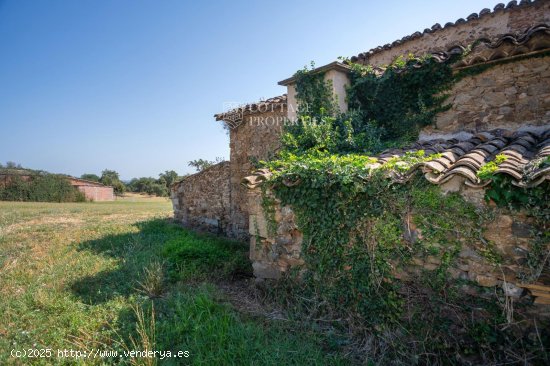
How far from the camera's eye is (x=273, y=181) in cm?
461

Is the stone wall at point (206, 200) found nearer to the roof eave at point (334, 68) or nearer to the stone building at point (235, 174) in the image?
the stone building at point (235, 174)

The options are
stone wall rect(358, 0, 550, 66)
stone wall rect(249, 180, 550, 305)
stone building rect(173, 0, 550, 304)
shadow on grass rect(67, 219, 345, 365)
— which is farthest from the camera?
stone wall rect(358, 0, 550, 66)

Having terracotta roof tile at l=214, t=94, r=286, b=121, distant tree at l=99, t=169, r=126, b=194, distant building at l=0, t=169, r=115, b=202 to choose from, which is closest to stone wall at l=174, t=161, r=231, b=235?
terracotta roof tile at l=214, t=94, r=286, b=121

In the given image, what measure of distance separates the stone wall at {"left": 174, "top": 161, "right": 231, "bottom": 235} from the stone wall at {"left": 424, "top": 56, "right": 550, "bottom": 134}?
6.86 meters

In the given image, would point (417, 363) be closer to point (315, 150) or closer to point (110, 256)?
point (315, 150)

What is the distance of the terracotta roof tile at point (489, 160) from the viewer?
108 inches

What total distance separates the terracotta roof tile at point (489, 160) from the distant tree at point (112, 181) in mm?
46007

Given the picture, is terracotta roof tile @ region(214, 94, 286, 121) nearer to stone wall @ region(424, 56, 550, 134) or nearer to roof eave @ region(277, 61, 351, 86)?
roof eave @ region(277, 61, 351, 86)

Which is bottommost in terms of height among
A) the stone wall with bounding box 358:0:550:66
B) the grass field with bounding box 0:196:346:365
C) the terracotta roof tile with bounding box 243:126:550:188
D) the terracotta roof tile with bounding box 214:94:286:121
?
the grass field with bounding box 0:196:346:365

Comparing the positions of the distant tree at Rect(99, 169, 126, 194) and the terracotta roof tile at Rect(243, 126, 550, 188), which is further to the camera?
the distant tree at Rect(99, 169, 126, 194)

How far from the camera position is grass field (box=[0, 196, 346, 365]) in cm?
333

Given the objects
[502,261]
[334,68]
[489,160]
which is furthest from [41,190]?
[502,261]

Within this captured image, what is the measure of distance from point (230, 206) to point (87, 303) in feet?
18.4

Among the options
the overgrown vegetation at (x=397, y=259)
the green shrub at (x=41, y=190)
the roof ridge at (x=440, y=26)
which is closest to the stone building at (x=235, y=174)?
the roof ridge at (x=440, y=26)
